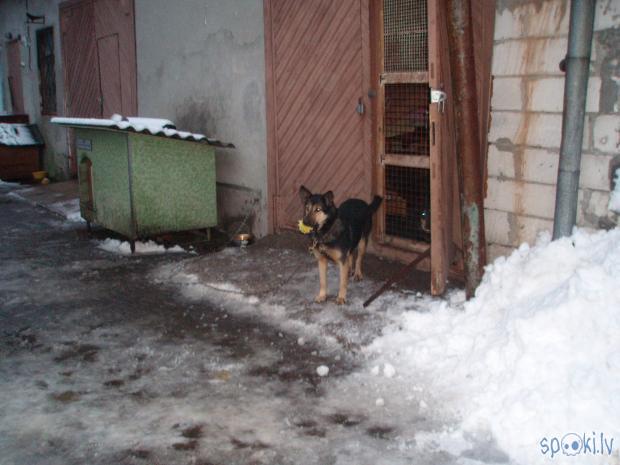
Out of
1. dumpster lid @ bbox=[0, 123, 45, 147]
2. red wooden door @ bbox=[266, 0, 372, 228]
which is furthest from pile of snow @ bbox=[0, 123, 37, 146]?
red wooden door @ bbox=[266, 0, 372, 228]

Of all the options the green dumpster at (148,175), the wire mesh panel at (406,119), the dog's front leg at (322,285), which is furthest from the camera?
the green dumpster at (148,175)

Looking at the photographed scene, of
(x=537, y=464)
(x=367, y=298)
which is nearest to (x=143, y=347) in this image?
(x=367, y=298)

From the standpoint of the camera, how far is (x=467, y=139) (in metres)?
5.22

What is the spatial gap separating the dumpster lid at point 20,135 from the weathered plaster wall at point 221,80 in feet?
19.9

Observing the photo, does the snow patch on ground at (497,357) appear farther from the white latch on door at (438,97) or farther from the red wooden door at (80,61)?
the red wooden door at (80,61)

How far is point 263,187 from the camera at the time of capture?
845 centimetres

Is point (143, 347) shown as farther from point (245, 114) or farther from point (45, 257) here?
point (245, 114)

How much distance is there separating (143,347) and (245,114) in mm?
4307

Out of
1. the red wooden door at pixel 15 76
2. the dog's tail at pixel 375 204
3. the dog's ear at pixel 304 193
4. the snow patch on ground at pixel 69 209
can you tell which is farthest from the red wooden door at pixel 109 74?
the dog's ear at pixel 304 193

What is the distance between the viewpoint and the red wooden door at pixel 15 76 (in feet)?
54.5

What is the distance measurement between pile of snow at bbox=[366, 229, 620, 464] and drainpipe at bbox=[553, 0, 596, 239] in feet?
0.77

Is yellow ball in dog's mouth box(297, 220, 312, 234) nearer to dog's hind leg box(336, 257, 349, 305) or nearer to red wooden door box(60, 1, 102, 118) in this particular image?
dog's hind leg box(336, 257, 349, 305)

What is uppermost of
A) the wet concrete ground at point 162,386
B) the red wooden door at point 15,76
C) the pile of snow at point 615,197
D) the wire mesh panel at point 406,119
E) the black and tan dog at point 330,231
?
the red wooden door at point 15,76

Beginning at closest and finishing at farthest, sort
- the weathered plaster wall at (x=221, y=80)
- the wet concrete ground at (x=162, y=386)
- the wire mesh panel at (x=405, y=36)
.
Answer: the wet concrete ground at (x=162, y=386) < the wire mesh panel at (x=405, y=36) < the weathered plaster wall at (x=221, y=80)
